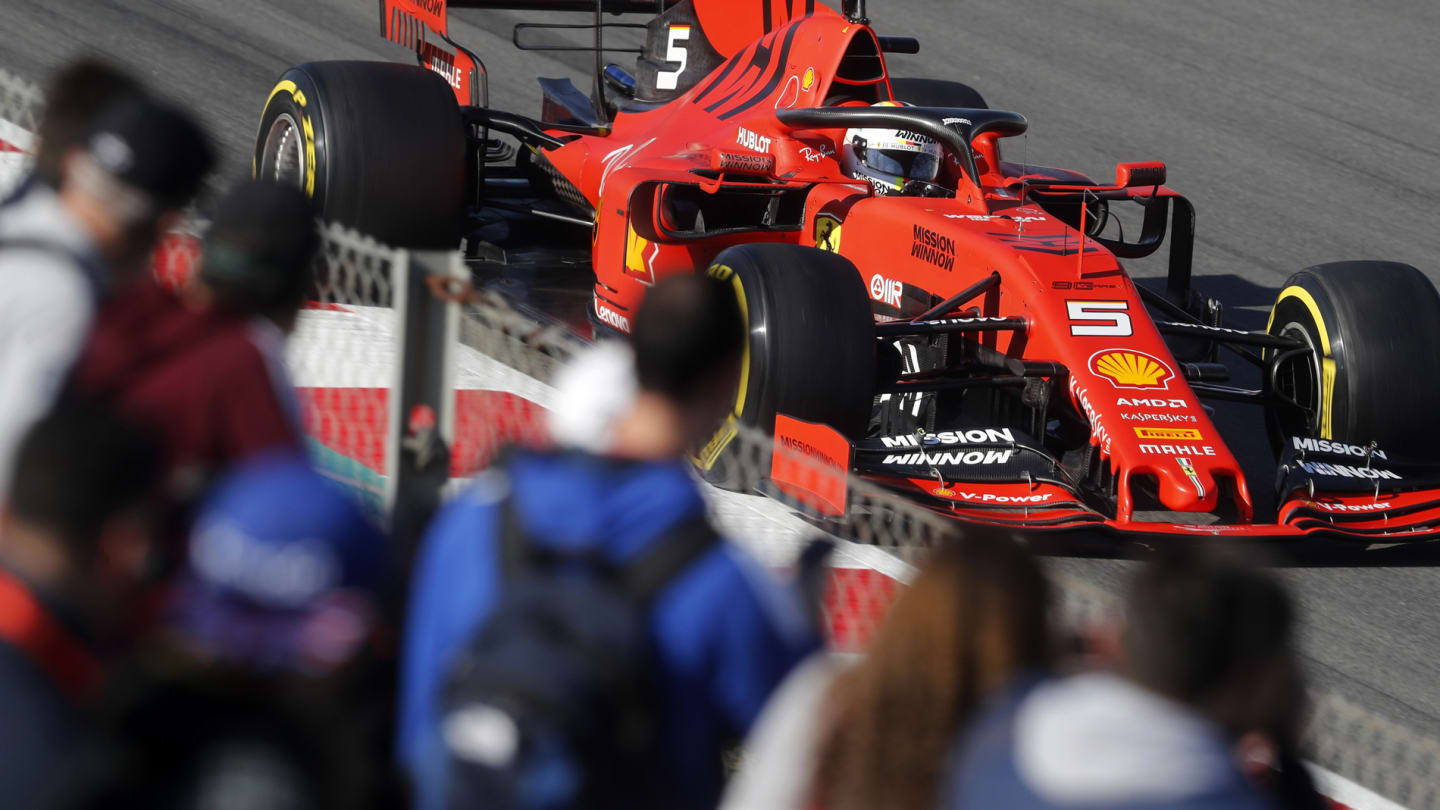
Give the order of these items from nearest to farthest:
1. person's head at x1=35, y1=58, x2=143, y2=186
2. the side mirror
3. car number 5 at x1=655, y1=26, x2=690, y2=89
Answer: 1. person's head at x1=35, y1=58, x2=143, y2=186
2. the side mirror
3. car number 5 at x1=655, y1=26, x2=690, y2=89

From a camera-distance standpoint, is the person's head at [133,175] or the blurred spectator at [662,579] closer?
the blurred spectator at [662,579]

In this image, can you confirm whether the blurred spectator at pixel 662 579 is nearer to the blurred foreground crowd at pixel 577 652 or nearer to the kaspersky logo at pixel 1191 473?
the blurred foreground crowd at pixel 577 652

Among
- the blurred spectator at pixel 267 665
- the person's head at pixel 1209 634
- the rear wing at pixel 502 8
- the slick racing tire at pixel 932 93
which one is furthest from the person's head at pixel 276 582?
the slick racing tire at pixel 932 93

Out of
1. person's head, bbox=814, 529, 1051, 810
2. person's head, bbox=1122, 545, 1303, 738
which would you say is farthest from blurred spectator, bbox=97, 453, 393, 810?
person's head, bbox=1122, 545, 1303, 738

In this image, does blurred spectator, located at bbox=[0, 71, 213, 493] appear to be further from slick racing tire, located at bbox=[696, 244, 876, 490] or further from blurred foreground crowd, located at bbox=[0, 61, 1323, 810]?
slick racing tire, located at bbox=[696, 244, 876, 490]

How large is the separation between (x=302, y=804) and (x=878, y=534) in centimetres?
366

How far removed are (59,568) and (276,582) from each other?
0.22 m

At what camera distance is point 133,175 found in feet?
8.25

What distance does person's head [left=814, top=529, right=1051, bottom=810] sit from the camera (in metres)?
1.90

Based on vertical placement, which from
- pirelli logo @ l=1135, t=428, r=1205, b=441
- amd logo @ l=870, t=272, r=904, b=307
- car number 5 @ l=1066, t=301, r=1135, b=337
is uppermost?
car number 5 @ l=1066, t=301, r=1135, b=337

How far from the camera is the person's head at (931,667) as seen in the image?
6.22 ft

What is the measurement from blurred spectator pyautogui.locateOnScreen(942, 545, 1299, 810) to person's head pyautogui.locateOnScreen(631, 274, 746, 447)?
0.48m

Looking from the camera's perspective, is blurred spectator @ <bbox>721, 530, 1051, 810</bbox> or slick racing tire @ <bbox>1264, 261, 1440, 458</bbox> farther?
slick racing tire @ <bbox>1264, 261, 1440, 458</bbox>

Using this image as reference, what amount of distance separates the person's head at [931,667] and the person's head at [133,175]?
1234 mm
